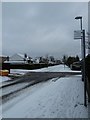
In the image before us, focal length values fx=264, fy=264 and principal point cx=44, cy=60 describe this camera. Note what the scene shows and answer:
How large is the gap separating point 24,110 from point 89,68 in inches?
173

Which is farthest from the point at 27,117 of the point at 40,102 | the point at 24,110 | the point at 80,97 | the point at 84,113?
the point at 80,97

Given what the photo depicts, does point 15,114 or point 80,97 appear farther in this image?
point 80,97

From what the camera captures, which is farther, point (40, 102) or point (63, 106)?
point (40, 102)

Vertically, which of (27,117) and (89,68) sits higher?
(89,68)

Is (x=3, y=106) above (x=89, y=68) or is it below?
below

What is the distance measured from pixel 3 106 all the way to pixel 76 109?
3.17 metres

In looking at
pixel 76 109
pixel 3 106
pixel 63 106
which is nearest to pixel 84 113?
pixel 76 109

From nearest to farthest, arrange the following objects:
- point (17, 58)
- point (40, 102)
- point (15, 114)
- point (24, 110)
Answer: point (15, 114) < point (24, 110) < point (40, 102) < point (17, 58)

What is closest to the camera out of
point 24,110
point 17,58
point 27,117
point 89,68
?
point 27,117

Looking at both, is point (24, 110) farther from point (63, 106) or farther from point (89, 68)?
point (89, 68)

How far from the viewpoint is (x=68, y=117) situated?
8938 millimetres

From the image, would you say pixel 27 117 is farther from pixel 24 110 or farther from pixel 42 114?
pixel 24 110

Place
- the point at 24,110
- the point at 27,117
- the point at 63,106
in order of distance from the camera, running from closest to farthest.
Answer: the point at 27,117 < the point at 24,110 < the point at 63,106

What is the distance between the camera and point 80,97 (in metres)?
13.4
